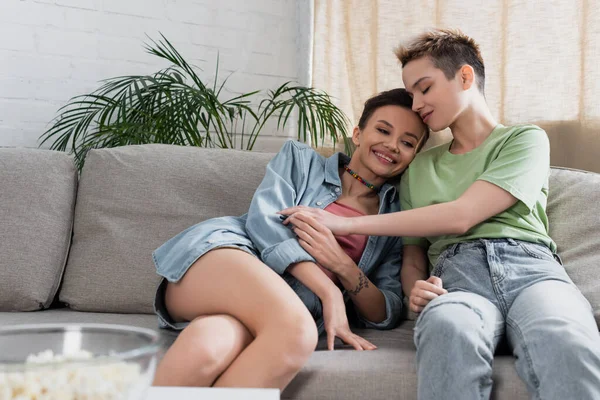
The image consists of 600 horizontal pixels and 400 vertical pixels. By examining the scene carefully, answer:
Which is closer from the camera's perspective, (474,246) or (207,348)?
(207,348)

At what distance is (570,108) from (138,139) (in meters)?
1.45

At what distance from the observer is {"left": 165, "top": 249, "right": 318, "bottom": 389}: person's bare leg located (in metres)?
1.17

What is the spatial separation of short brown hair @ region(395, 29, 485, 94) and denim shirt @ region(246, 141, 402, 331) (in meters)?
0.32

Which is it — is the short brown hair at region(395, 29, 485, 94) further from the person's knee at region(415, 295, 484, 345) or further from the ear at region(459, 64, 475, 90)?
the person's knee at region(415, 295, 484, 345)

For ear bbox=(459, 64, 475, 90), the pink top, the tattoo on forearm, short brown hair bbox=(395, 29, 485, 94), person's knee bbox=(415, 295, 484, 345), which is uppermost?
short brown hair bbox=(395, 29, 485, 94)

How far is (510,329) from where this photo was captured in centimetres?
129

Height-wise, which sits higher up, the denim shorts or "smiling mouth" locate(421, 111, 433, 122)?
"smiling mouth" locate(421, 111, 433, 122)

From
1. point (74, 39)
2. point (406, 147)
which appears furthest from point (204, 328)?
point (74, 39)

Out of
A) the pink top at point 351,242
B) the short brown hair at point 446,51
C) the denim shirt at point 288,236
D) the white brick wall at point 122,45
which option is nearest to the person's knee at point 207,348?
the denim shirt at point 288,236

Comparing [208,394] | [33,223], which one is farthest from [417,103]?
[208,394]

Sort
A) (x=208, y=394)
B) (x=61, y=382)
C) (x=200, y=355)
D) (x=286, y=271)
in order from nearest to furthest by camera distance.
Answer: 1. (x=61, y=382)
2. (x=208, y=394)
3. (x=200, y=355)
4. (x=286, y=271)

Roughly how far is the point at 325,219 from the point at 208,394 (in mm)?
898

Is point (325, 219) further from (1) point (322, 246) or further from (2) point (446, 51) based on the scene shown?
(2) point (446, 51)

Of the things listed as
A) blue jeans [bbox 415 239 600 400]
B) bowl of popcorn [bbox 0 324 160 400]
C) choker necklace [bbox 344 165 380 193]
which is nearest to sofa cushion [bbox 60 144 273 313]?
choker necklace [bbox 344 165 380 193]
